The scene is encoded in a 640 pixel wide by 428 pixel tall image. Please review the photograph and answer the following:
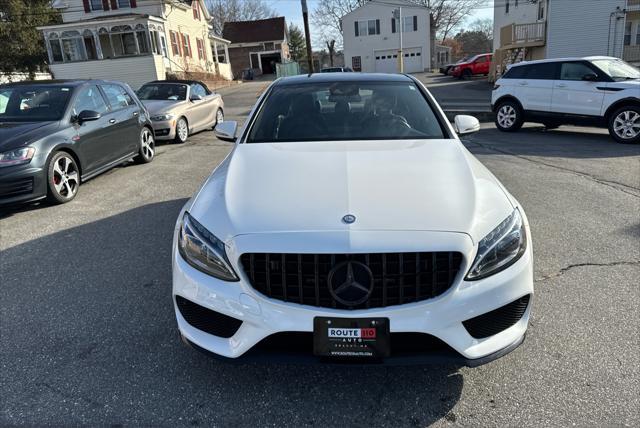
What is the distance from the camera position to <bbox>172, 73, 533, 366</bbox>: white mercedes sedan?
7.41 ft

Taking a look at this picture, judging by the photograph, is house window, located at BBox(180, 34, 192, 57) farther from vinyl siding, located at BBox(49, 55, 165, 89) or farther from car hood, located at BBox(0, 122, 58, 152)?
car hood, located at BBox(0, 122, 58, 152)

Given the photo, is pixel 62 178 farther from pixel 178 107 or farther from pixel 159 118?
pixel 178 107

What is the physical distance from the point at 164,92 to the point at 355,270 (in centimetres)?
1142

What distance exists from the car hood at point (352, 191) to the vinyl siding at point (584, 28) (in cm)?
2776

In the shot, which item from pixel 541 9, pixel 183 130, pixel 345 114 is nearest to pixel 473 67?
pixel 541 9

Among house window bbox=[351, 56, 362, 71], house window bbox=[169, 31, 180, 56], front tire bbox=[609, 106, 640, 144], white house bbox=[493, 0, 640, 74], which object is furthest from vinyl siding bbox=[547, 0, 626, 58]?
house window bbox=[351, 56, 362, 71]

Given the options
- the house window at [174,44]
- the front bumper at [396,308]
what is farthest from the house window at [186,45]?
the front bumper at [396,308]

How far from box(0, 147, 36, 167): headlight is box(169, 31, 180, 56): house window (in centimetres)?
3109

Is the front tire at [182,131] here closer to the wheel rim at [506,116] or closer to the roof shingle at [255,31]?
the wheel rim at [506,116]

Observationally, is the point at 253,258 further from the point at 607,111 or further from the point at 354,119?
the point at 607,111

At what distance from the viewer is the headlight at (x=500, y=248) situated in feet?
7.68

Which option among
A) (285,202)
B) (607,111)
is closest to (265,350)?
(285,202)

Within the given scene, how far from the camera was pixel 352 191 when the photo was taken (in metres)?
2.66

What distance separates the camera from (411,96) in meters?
4.14
